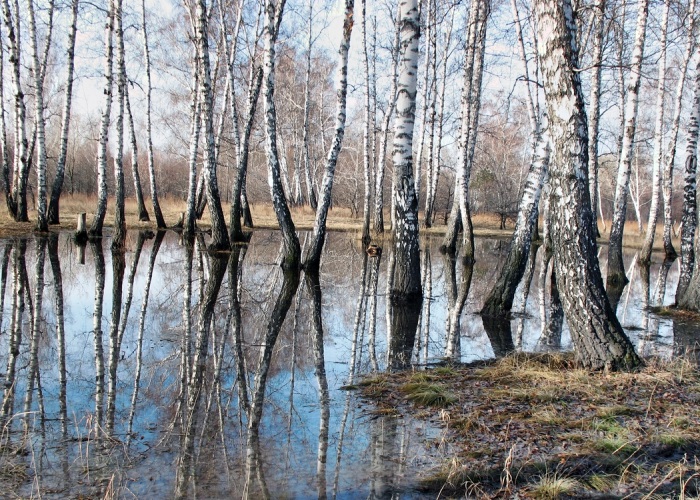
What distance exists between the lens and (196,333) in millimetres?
6832

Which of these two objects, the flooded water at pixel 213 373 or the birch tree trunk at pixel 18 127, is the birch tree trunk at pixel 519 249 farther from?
the birch tree trunk at pixel 18 127

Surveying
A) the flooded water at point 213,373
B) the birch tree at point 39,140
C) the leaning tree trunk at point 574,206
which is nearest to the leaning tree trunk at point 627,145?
the flooded water at point 213,373

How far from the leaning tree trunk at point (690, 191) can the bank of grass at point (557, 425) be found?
5281 millimetres

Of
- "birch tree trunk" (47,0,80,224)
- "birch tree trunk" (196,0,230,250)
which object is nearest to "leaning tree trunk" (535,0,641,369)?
"birch tree trunk" (196,0,230,250)

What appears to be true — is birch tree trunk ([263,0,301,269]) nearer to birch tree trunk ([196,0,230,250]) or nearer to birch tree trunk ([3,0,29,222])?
birch tree trunk ([196,0,230,250])

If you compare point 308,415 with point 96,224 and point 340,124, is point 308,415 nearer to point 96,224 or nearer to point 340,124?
point 340,124

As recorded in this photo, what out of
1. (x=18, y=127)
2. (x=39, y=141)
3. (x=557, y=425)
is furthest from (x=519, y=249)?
(x=18, y=127)

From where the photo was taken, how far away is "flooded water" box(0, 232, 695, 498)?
3.35 metres

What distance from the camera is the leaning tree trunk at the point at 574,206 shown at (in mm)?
5504

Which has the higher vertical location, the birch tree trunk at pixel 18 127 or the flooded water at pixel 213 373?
the birch tree trunk at pixel 18 127

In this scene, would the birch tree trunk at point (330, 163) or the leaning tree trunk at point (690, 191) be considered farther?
the birch tree trunk at point (330, 163)

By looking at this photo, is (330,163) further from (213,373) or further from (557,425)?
(557,425)

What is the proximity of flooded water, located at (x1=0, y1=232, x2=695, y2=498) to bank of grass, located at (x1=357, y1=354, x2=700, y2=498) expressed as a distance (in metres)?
0.30

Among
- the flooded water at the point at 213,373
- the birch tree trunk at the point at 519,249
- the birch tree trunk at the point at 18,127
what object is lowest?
the flooded water at the point at 213,373
